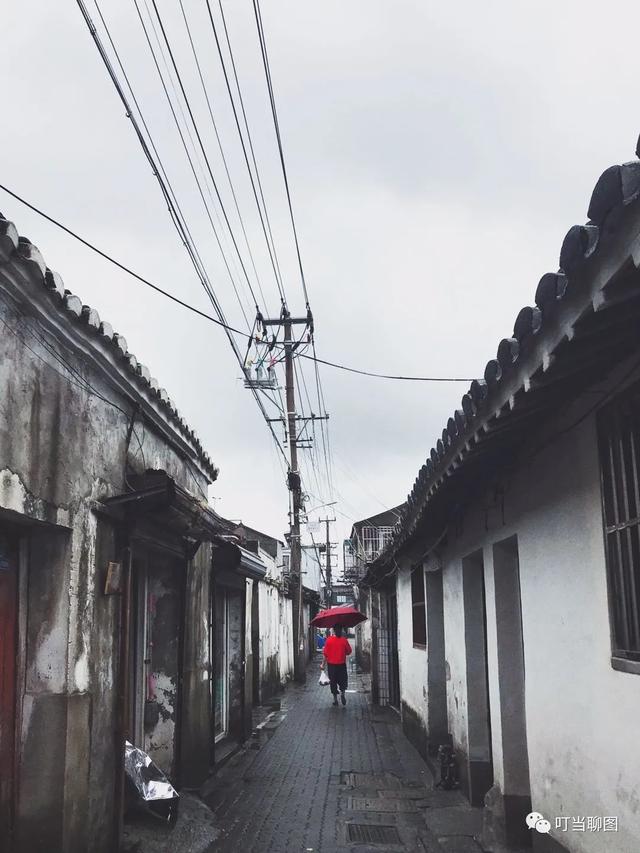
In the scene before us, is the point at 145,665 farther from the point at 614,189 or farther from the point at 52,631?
the point at 614,189

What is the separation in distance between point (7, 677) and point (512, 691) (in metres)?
4.27

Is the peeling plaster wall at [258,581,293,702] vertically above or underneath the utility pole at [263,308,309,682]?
underneath

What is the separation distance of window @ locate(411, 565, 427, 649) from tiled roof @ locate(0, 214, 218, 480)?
223 inches

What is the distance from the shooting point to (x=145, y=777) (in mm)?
7480

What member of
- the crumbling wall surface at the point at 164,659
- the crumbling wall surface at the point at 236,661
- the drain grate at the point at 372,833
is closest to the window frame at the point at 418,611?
the crumbling wall surface at the point at 236,661

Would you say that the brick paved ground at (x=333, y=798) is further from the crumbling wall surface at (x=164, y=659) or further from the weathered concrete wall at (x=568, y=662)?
the weathered concrete wall at (x=568, y=662)

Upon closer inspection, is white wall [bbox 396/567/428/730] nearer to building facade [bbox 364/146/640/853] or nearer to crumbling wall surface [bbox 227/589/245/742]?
crumbling wall surface [bbox 227/589/245/742]

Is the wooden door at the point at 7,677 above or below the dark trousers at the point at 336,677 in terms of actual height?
above

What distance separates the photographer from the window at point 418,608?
43.7 ft

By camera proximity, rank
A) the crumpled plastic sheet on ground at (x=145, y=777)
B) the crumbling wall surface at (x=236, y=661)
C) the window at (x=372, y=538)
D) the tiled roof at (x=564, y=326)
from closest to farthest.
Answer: the tiled roof at (x=564, y=326) → the crumpled plastic sheet on ground at (x=145, y=777) → the crumbling wall surface at (x=236, y=661) → the window at (x=372, y=538)

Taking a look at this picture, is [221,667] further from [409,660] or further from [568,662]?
[568,662]

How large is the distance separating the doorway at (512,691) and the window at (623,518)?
2.51 metres

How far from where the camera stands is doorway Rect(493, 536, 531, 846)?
23.7ft

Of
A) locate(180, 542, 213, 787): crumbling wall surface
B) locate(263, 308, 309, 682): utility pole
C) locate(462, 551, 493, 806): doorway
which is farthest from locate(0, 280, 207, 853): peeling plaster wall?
locate(263, 308, 309, 682): utility pole
